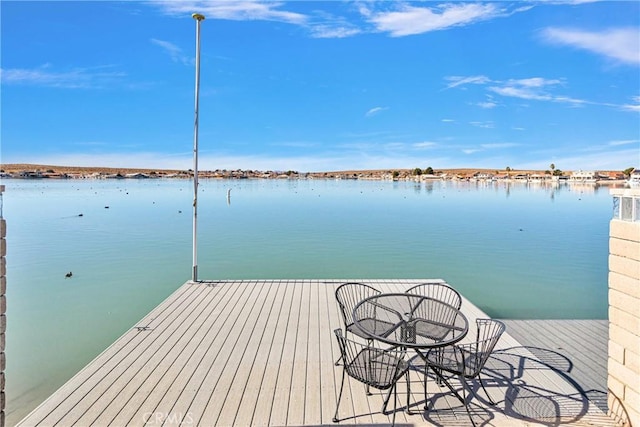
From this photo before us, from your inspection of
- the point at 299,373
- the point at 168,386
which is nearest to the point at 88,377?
the point at 168,386

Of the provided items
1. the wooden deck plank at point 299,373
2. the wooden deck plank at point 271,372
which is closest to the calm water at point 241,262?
the wooden deck plank at point 271,372

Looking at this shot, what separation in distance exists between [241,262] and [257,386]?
7.31 m

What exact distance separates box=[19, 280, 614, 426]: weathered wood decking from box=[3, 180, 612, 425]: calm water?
1132 millimetres

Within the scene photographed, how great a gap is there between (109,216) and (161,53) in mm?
8783

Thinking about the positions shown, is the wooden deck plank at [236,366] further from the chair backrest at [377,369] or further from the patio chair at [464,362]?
the patio chair at [464,362]

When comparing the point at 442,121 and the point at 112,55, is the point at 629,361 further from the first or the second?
the point at 442,121

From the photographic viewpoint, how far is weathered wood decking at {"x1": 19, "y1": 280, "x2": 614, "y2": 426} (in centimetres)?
267

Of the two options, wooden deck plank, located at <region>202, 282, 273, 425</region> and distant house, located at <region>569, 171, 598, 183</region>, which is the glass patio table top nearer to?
wooden deck plank, located at <region>202, 282, 273, 425</region>

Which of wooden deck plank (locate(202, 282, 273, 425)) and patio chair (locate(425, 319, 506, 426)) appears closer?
patio chair (locate(425, 319, 506, 426))

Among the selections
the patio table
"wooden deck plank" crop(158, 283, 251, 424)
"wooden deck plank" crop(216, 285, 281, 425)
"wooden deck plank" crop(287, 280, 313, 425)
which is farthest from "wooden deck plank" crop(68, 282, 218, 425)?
the patio table

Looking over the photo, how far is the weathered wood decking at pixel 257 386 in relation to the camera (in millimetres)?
2674

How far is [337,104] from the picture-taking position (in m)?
44.3

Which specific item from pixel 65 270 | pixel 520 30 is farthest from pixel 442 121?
pixel 65 270

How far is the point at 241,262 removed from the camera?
10.2m
